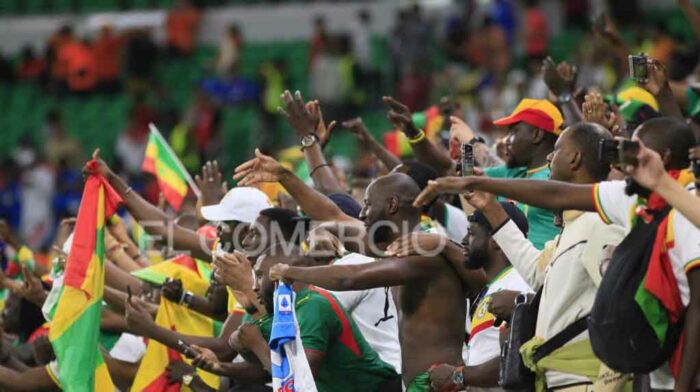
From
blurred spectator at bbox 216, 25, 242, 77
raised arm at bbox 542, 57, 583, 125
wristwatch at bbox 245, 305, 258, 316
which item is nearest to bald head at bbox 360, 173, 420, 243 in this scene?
wristwatch at bbox 245, 305, 258, 316

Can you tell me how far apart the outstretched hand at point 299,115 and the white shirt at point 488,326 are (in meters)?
2.21

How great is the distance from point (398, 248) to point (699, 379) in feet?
5.70

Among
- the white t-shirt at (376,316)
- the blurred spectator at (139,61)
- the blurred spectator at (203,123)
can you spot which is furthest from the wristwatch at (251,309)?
the blurred spectator at (139,61)

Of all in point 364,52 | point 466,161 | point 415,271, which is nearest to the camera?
point 466,161

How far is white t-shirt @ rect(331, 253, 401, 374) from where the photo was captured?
8320 millimetres

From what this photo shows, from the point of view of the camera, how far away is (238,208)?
8.90m

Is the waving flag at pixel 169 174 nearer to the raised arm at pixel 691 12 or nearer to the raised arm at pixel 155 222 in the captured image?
the raised arm at pixel 155 222

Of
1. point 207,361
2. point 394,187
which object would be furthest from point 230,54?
point 394,187

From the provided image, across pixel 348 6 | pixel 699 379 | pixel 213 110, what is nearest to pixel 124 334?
pixel 699 379

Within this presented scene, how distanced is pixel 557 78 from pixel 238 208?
2.35m

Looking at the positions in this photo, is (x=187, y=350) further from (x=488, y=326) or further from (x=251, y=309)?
(x=488, y=326)

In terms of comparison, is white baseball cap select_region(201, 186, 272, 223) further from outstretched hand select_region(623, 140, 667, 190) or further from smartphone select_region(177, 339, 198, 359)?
outstretched hand select_region(623, 140, 667, 190)

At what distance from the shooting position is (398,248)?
737cm

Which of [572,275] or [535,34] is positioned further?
[535,34]
